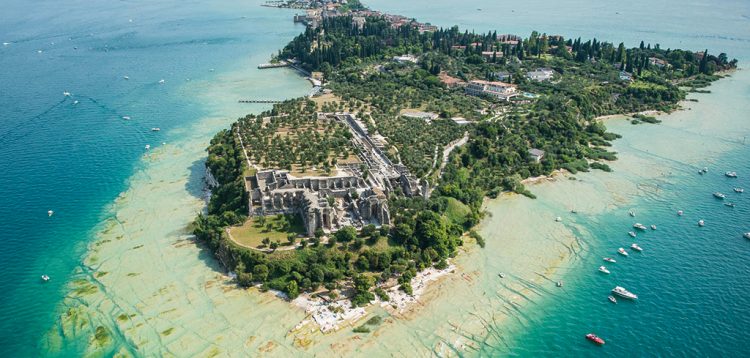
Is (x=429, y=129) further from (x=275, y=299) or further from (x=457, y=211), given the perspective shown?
(x=275, y=299)

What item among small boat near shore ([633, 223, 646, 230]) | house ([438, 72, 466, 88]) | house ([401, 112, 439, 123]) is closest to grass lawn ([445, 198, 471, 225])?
small boat near shore ([633, 223, 646, 230])

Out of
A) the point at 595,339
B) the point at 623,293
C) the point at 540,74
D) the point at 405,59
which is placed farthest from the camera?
the point at 405,59

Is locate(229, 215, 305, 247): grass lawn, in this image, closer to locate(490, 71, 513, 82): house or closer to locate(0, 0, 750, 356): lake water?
locate(0, 0, 750, 356): lake water

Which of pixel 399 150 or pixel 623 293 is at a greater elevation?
pixel 399 150

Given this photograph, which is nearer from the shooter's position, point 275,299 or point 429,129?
point 275,299

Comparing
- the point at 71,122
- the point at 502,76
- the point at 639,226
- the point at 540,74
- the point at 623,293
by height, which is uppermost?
the point at 540,74

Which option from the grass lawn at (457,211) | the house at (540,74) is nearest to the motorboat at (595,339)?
the grass lawn at (457,211)

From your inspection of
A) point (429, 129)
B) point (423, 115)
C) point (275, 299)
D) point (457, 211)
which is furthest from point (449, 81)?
point (275, 299)
